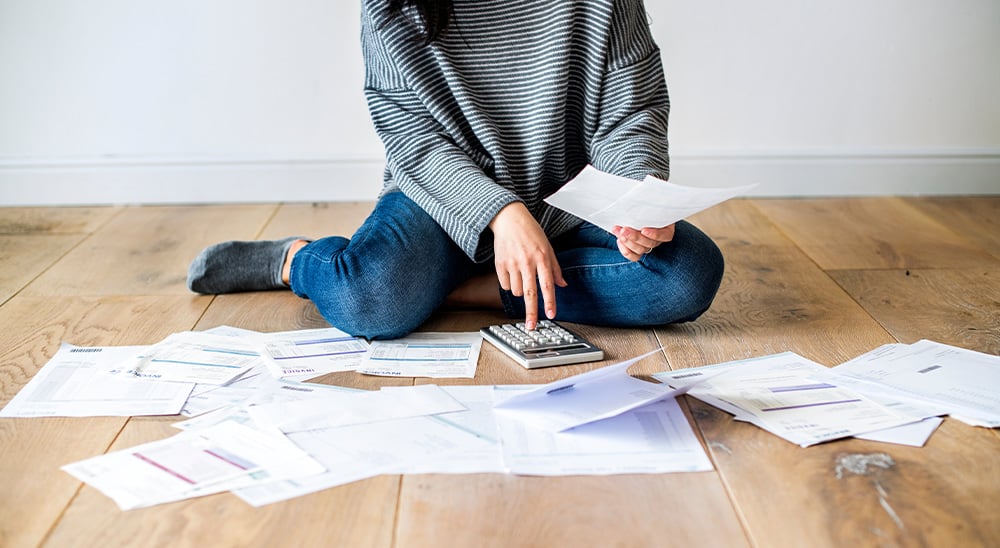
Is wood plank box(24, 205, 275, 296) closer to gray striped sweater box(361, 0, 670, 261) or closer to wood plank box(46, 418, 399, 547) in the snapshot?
gray striped sweater box(361, 0, 670, 261)

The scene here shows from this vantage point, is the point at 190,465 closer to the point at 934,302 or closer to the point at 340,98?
the point at 934,302

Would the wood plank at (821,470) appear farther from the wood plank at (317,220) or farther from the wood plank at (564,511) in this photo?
the wood plank at (317,220)

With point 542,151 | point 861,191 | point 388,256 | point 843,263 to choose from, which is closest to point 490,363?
point 388,256

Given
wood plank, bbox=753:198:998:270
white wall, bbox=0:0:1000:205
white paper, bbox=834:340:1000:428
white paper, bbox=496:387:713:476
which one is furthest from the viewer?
white wall, bbox=0:0:1000:205

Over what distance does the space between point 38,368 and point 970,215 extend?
6.30ft

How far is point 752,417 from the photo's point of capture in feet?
3.52

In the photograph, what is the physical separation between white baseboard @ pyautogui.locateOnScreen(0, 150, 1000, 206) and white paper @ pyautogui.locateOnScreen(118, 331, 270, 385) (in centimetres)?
95

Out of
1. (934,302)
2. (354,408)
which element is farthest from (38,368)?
(934,302)

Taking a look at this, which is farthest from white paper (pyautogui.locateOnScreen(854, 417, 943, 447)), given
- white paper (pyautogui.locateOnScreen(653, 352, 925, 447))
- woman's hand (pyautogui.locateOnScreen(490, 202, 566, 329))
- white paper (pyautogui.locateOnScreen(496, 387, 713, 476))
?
woman's hand (pyautogui.locateOnScreen(490, 202, 566, 329))

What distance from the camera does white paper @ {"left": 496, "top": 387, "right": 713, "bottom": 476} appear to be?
97 centimetres

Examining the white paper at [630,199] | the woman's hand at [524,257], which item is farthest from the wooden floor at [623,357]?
the white paper at [630,199]

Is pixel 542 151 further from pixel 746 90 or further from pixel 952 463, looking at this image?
pixel 746 90

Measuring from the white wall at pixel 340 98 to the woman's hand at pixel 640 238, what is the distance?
1057 mm

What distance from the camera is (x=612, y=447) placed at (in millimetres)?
1004
